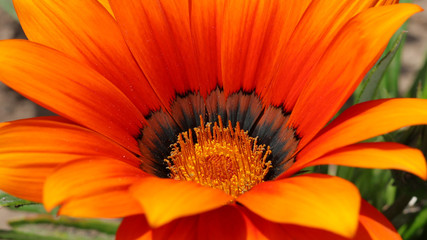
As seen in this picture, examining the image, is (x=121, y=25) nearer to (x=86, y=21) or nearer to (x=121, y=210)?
(x=86, y=21)

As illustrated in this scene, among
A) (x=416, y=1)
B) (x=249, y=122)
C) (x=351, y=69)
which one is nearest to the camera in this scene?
(x=351, y=69)

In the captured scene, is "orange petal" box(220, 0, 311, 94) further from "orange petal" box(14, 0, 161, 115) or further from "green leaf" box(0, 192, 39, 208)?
"green leaf" box(0, 192, 39, 208)

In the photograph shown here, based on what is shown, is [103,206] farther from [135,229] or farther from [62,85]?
[62,85]

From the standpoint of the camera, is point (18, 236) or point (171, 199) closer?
point (171, 199)

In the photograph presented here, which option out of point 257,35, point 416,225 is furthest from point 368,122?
point 416,225

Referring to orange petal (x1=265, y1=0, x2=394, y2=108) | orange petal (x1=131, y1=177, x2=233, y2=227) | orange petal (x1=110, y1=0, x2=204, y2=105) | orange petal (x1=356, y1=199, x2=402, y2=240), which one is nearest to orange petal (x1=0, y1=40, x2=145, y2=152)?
orange petal (x1=110, y1=0, x2=204, y2=105)

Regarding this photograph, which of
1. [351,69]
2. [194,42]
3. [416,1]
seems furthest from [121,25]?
[416,1]

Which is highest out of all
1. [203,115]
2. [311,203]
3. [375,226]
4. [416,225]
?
[203,115]
